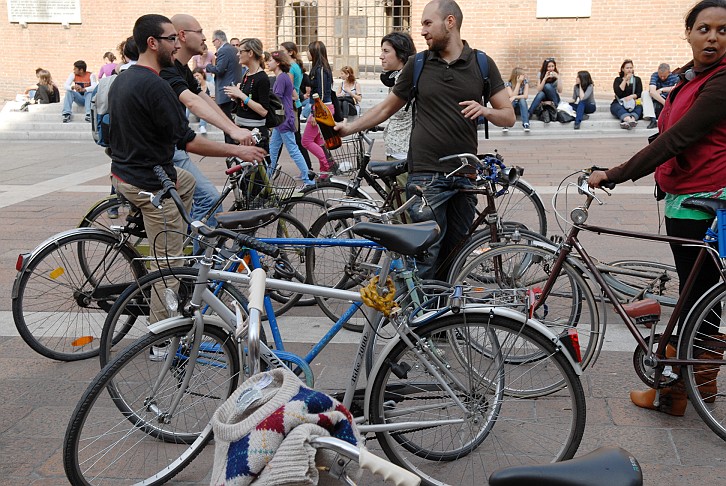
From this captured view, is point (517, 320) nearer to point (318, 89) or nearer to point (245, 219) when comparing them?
point (245, 219)

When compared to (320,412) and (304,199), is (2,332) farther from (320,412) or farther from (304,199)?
(320,412)

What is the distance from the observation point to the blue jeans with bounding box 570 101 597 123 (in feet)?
51.6

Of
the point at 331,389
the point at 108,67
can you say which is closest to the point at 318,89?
the point at 331,389

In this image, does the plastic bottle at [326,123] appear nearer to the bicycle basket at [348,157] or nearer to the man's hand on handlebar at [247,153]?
the man's hand on handlebar at [247,153]

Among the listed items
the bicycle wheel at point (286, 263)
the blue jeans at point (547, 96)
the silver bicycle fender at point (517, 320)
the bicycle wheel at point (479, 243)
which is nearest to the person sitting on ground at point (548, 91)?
the blue jeans at point (547, 96)

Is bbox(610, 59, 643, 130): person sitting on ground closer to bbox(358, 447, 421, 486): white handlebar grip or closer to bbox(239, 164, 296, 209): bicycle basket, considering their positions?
bbox(239, 164, 296, 209): bicycle basket

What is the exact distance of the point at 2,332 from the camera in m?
5.12

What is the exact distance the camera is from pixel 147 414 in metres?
3.36

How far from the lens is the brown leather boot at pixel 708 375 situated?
3.66 metres

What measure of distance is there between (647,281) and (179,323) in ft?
9.83

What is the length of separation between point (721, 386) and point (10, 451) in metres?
3.56

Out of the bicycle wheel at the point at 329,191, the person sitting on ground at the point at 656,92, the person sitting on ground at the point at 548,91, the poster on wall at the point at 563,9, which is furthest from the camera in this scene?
the poster on wall at the point at 563,9

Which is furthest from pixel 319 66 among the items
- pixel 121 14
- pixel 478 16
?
pixel 121 14

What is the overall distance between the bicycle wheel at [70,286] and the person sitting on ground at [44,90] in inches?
600
